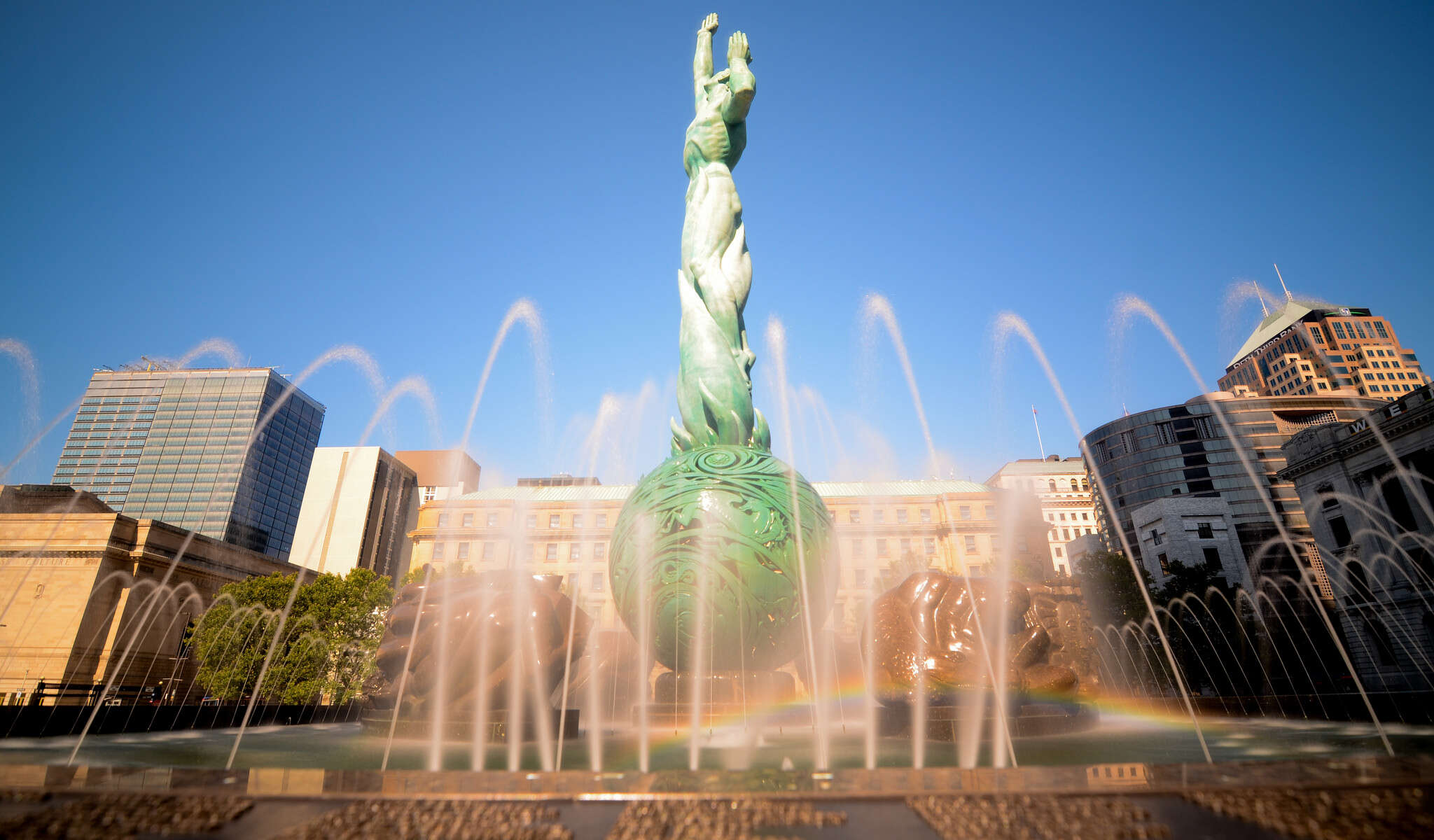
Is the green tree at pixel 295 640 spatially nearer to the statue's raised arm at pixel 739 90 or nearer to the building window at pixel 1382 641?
the statue's raised arm at pixel 739 90

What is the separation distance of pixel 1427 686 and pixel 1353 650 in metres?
6.26

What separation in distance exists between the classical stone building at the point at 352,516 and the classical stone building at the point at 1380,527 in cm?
8038

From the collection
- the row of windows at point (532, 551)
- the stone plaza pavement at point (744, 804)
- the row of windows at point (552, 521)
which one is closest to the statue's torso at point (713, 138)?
the stone plaza pavement at point (744, 804)

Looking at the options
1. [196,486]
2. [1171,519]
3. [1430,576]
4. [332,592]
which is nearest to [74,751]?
[332,592]

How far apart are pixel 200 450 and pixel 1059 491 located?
87.7 meters

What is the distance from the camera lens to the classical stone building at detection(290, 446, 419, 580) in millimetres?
81500

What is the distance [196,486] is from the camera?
66688mm

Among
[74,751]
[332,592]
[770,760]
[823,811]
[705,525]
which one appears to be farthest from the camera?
[332,592]

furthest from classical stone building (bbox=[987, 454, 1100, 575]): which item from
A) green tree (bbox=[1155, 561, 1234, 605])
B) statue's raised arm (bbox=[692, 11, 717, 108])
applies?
statue's raised arm (bbox=[692, 11, 717, 108])

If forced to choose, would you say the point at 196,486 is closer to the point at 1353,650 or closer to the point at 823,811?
the point at 823,811

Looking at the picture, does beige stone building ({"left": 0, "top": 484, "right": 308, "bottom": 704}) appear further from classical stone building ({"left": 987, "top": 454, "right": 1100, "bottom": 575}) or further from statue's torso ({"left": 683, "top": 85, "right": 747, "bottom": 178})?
classical stone building ({"left": 987, "top": 454, "right": 1100, "bottom": 575})

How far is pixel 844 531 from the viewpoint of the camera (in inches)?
2067

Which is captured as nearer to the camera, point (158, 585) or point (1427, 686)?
point (1427, 686)

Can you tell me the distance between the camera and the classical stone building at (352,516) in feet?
267
